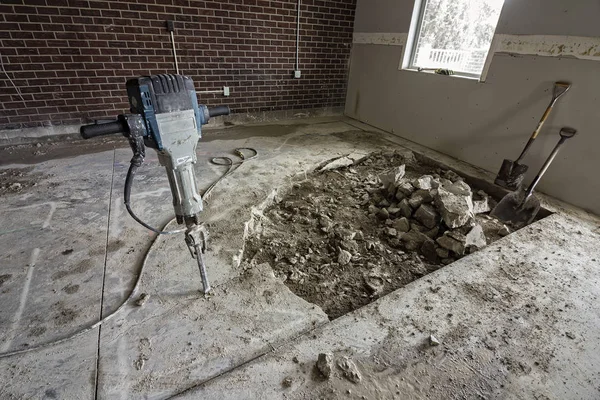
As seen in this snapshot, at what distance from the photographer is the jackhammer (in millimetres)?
1092

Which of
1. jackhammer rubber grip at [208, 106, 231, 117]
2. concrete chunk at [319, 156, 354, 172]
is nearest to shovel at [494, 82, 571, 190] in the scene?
concrete chunk at [319, 156, 354, 172]

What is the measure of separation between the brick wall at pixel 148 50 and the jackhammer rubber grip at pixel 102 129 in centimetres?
311

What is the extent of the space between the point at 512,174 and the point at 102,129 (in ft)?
10.0

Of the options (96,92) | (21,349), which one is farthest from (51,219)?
(96,92)

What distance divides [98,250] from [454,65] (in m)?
3.81

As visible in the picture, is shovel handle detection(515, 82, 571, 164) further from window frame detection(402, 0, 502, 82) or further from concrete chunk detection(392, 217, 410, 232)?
concrete chunk detection(392, 217, 410, 232)

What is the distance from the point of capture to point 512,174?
273cm

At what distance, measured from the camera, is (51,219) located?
6.87 ft

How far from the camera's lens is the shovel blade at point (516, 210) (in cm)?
247

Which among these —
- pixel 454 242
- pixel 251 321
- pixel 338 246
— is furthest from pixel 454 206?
pixel 251 321

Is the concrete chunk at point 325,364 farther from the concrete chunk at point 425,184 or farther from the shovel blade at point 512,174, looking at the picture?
the shovel blade at point 512,174

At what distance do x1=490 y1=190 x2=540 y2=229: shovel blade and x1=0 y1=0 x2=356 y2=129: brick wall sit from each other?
3.25m

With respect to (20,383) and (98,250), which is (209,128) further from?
(20,383)

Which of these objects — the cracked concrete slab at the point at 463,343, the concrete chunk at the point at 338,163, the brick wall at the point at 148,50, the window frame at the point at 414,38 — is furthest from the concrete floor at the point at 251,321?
the window frame at the point at 414,38
